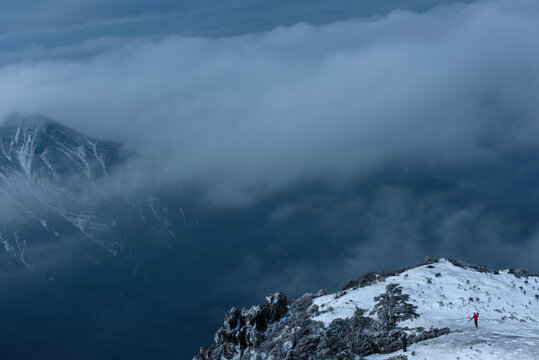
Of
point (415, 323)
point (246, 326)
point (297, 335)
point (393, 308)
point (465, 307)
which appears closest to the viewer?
point (415, 323)

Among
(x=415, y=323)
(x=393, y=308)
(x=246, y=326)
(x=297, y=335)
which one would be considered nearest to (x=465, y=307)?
(x=415, y=323)

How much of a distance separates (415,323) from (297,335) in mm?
14643

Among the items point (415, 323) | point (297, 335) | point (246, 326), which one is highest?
point (246, 326)

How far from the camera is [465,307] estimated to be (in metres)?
57.7

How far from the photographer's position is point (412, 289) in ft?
209

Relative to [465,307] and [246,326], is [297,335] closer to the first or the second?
[246,326]

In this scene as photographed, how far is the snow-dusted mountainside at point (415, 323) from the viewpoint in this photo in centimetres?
4572

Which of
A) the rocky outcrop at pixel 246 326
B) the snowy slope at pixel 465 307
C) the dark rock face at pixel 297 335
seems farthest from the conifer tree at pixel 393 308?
the rocky outcrop at pixel 246 326

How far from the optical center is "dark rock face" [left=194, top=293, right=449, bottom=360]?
168 feet

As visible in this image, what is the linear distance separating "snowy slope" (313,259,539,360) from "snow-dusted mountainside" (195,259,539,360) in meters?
0.08

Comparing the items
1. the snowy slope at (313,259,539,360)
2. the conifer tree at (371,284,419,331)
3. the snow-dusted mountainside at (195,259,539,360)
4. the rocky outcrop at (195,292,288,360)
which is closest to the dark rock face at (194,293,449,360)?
the rocky outcrop at (195,292,288,360)

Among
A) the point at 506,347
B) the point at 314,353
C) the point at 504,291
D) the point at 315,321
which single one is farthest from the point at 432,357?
the point at 504,291

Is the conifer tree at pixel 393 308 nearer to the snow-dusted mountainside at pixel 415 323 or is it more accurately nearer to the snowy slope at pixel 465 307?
the snow-dusted mountainside at pixel 415 323

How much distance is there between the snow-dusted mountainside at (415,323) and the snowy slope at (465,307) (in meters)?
0.08
